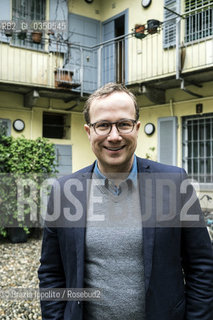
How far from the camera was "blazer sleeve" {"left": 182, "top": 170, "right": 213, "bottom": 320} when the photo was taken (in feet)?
4.52

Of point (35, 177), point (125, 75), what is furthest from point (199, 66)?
point (35, 177)

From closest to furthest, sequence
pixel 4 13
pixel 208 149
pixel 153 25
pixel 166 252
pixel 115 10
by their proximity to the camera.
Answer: pixel 166 252
pixel 208 149
pixel 153 25
pixel 4 13
pixel 115 10

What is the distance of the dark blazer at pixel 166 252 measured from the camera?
133 centimetres

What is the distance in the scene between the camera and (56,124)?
9844 mm

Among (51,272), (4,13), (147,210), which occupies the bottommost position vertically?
(51,272)

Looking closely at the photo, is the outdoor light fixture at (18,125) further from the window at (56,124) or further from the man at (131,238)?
the man at (131,238)

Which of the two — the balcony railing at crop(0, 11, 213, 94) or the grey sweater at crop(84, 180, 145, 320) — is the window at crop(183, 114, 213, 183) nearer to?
the balcony railing at crop(0, 11, 213, 94)

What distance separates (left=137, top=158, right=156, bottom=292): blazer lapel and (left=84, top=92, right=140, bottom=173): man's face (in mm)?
116

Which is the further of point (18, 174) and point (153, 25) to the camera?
point (153, 25)

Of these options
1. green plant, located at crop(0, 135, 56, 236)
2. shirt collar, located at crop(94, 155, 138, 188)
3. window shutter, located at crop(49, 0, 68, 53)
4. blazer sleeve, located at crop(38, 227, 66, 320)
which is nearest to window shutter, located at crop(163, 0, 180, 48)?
window shutter, located at crop(49, 0, 68, 53)

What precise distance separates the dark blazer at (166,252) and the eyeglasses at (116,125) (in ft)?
0.70

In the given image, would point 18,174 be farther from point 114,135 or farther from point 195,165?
point 114,135

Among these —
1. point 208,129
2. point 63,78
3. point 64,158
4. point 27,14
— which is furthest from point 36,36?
point 208,129

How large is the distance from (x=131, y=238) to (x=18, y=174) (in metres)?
5.01
